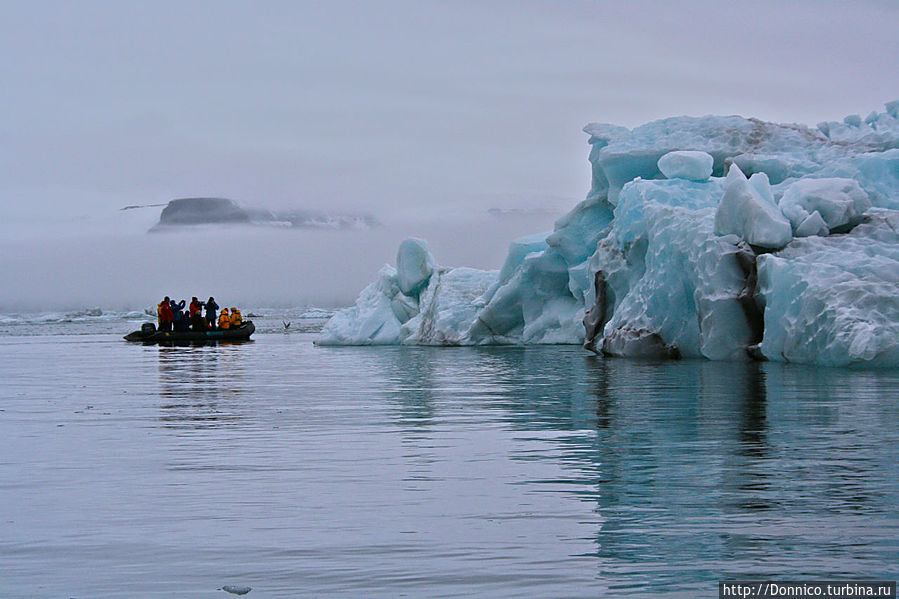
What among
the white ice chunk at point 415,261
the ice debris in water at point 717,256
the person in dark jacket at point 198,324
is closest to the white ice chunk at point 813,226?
the ice debris in water at point 717,256

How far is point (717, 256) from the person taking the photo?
1628 cm

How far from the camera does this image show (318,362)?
19.0 metres

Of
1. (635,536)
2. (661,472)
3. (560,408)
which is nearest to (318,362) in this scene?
(560,408)

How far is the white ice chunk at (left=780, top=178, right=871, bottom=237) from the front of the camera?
1582 cm

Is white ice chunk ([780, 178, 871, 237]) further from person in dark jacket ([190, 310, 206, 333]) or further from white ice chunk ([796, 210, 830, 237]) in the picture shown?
person in dark jacket ([190, 310, 206, 333])

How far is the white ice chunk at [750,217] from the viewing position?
51.2ft

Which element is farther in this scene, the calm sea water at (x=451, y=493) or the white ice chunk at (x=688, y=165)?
the white ice chunk at (x=688, y=165)

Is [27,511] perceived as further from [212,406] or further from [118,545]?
[212,406]

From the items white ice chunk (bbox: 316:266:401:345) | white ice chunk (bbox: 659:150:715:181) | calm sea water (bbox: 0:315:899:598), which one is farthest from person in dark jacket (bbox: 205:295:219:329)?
calm sea water (bbox: 0:315:899:598)

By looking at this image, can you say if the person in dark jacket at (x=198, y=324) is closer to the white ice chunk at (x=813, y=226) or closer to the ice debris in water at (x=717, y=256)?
the ice debris in water at (x=717, y=256)

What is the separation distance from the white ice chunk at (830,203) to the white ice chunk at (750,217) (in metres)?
0.23

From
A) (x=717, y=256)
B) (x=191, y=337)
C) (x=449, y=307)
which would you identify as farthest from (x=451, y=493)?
(x=191, y=337)

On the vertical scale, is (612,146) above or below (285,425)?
above

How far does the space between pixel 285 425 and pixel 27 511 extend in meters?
3.48
